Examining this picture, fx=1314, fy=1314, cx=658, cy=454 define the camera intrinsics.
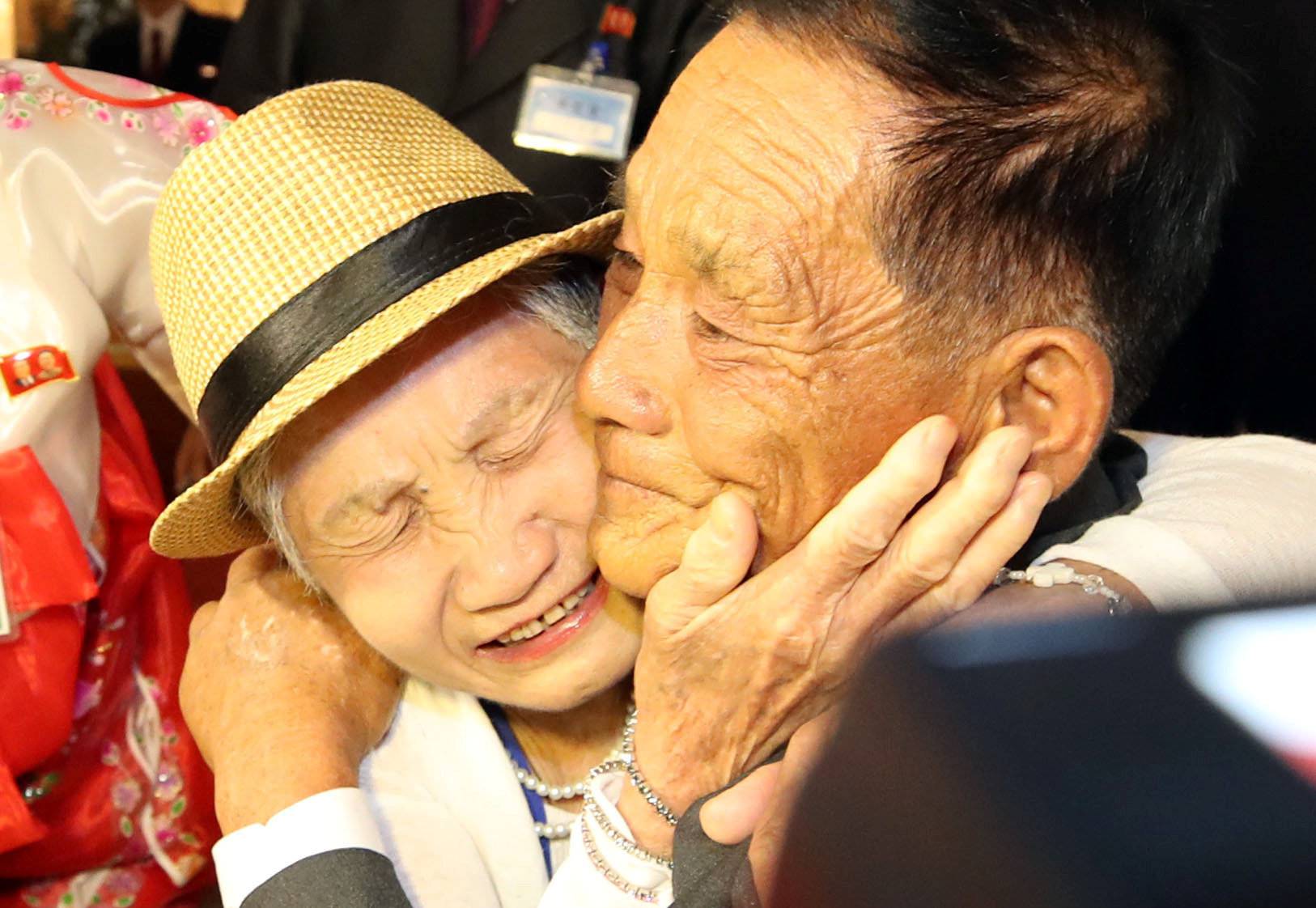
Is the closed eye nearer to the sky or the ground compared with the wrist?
nearer to the sky

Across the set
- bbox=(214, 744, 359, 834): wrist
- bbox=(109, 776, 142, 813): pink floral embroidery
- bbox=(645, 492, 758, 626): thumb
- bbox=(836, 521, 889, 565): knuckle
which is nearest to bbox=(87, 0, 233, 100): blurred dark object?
bbox=(109, 776, 142, 813): pink floral embroidery

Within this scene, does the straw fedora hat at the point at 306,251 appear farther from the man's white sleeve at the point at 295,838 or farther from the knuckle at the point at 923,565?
the knuckle at the point at 923,565

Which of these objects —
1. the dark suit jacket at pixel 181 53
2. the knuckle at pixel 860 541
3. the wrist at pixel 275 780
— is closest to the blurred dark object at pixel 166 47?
the dark suit jacket at pixel 181 53

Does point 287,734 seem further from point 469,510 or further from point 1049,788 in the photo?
point 1049,788

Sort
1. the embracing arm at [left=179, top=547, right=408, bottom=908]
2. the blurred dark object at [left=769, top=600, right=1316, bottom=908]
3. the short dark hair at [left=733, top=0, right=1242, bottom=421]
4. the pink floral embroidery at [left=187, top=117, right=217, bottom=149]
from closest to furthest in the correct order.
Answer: the blurred dark object at [left=769, top=600, right=1316, bottom=908] < the short dark hair at [left=733, top=0, right=1242, bottom=421] < the embracing arm at [left=179, top=547, right=408, bottom=908] < the pink floral embroidery at [left=187, top=117, right=217, bottom=149]

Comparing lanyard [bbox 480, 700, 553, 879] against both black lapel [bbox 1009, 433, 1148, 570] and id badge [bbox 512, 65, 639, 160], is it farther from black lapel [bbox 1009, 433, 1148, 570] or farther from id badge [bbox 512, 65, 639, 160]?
id badge [bbox 512, 65, 639, 160]

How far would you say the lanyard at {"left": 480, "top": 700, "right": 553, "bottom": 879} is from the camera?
162cm

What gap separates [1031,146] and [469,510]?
700 millimetres

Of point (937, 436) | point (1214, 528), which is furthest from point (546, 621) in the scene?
point (1214, 528)

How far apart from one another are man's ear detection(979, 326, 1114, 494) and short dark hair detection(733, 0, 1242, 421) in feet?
0.09

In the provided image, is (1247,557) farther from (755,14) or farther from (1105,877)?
(1105,877)

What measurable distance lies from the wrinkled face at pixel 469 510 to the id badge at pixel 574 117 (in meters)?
1.23

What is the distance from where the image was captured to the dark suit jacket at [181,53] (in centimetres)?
302

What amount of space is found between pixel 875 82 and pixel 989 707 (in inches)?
30.8
